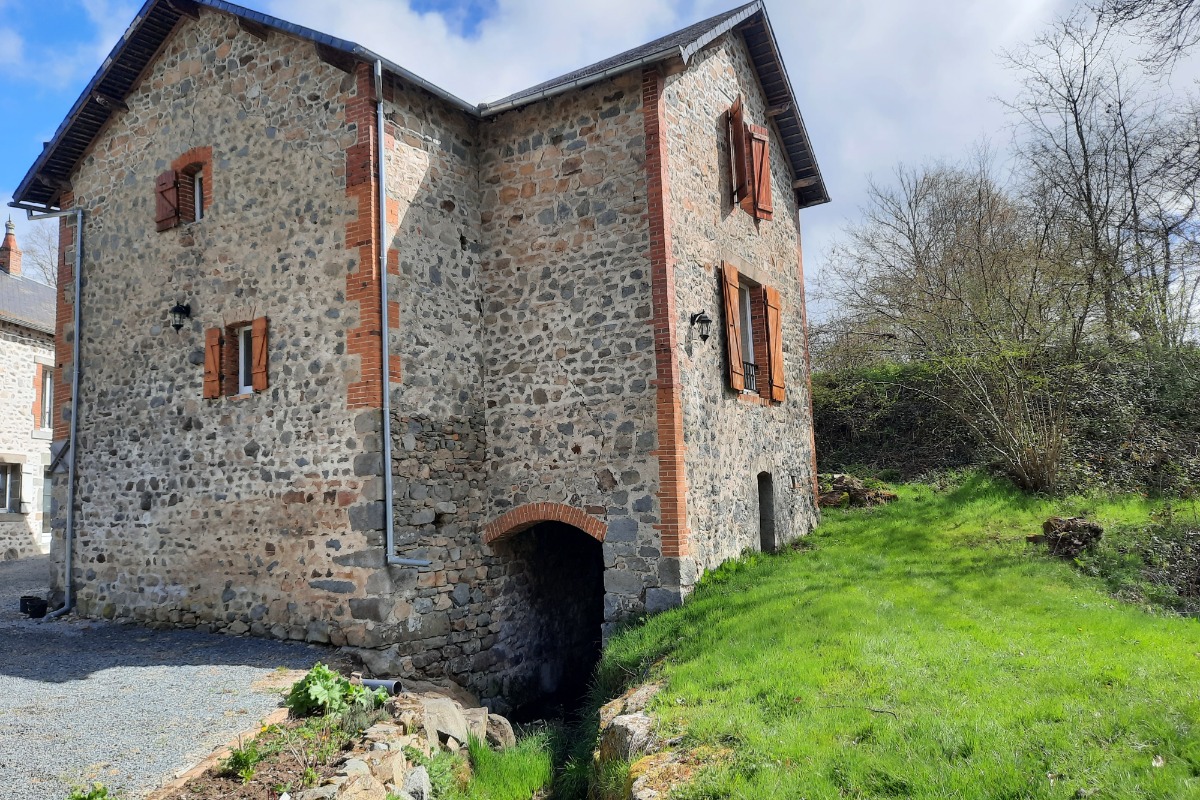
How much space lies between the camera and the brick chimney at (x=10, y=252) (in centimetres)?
1948

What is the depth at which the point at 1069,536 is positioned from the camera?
9242 millimetres

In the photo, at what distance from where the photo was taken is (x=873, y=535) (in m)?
11.0

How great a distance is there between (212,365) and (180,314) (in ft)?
2.96

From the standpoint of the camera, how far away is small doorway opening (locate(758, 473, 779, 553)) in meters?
10.8

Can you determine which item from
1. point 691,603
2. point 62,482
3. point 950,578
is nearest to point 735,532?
point 691,603

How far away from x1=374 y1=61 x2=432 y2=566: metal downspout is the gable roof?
21.7 inches

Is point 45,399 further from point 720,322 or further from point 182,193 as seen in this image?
point 720,322

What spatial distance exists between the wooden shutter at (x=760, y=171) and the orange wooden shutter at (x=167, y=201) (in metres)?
7.81

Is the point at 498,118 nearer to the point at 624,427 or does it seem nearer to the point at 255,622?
the point at 624,427

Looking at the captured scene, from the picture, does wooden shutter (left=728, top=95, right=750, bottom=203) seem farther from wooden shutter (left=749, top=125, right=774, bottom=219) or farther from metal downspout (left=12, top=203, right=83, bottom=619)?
metal downspout (left=12, top=203, right=83, bottom=619)

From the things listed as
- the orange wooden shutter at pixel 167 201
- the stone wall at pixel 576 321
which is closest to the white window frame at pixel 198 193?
the orange wooden shutter at pixel 167 201

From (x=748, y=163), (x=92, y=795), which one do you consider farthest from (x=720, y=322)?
(x=92, y=795)

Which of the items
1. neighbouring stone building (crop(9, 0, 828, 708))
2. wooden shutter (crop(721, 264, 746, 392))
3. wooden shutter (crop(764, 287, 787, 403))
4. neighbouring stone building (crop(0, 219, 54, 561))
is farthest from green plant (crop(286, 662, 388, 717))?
neighbouring stone building (crop(0, 219, 54, 561))

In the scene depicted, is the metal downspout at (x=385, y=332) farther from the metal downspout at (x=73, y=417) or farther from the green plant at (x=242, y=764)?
the metal downspout at (x=73, y=417)
